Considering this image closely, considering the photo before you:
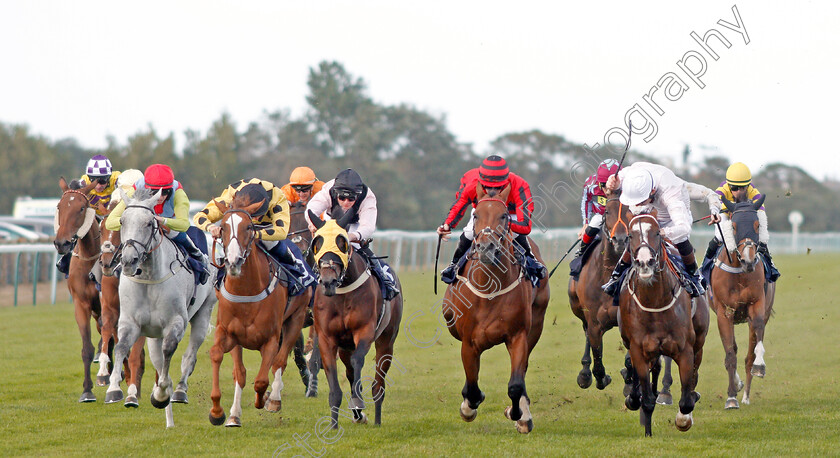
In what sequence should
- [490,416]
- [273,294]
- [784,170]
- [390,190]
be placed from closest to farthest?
[273,294] → [490,416] → [390,190] → [784,170]

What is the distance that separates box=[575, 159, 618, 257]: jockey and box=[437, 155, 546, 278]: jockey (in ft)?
4.76

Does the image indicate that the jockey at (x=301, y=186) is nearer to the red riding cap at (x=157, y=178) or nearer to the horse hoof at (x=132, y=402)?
the red riding cap at (x=157, y=178)

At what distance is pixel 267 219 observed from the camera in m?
8.31

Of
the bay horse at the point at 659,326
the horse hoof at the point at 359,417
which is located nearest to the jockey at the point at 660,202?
the bay horse at the point at 659,326

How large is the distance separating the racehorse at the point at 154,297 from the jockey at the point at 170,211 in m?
0.10

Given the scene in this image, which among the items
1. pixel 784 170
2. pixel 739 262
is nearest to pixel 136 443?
pixel 739 262

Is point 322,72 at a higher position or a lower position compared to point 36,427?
higher

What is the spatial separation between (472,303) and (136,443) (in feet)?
9.00

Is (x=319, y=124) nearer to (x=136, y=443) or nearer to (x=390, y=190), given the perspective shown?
(x=390, y=190)

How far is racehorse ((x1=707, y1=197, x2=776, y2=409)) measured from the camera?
32.1ft

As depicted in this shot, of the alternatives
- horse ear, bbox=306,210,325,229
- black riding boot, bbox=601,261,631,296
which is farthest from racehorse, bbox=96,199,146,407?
black riding boot, bbox=601,261,631,296

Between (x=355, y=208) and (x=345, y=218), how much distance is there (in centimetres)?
26

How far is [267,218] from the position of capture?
8312 mm

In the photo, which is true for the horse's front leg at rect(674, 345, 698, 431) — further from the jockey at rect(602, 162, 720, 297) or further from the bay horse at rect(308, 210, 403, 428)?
the bay horse at rect(308, 210, 403, 428)
